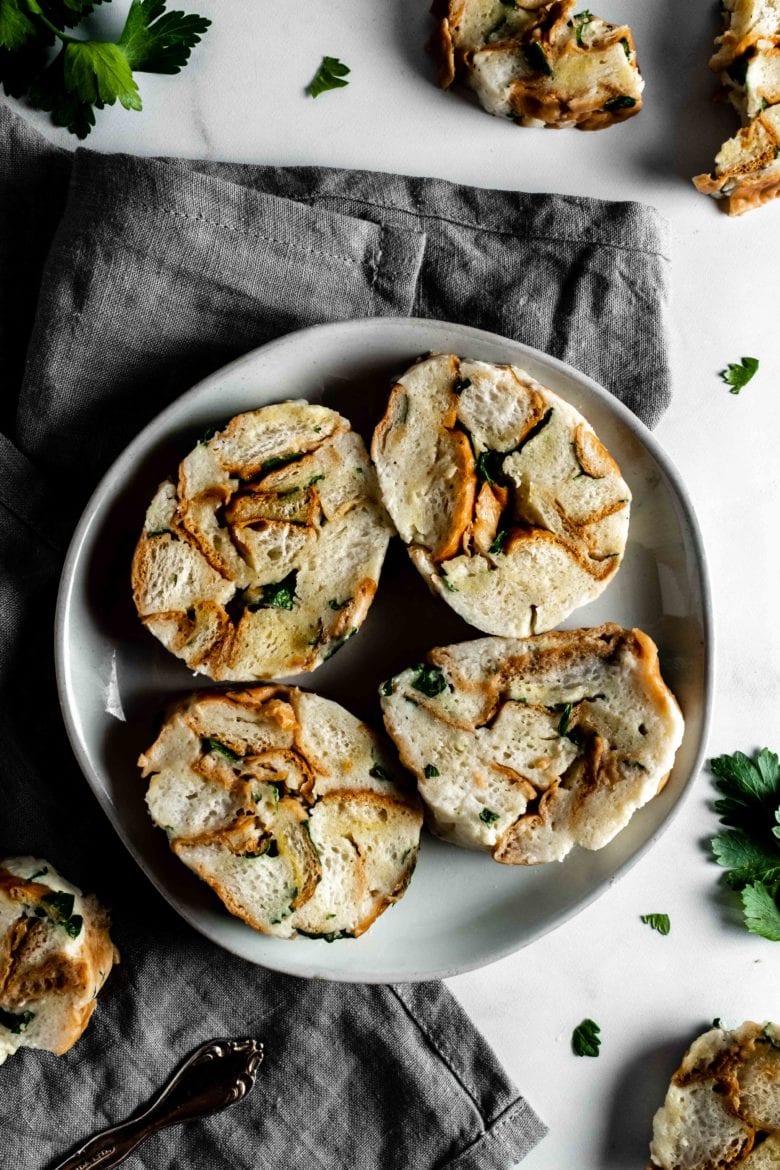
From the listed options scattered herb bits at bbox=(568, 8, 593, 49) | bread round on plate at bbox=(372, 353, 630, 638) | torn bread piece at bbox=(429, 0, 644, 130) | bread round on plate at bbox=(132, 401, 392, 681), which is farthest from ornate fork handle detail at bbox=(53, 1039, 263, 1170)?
scattered herb bits at bbox=(568, 8, 593, 49)

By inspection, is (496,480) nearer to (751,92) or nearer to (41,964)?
(751,92)

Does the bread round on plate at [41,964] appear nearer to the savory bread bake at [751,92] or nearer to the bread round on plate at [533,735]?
the bread round on plate at [533,735]

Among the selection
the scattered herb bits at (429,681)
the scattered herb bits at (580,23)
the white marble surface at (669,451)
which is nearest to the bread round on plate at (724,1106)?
the white marble surface at (669,451)

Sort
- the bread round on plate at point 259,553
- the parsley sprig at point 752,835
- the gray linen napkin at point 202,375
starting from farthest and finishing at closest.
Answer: the parsley sprig at point 752,835, the gray linen napkin at point 202,375, the bread round on plate at point 259,553

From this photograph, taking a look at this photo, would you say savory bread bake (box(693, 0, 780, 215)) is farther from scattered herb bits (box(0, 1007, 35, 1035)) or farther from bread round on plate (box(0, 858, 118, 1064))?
scattered herb bits (box(0, 1007, 35, 1035))

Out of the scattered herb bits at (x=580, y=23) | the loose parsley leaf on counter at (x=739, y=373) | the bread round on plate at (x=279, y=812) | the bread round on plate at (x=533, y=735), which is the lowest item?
the bread round on plate at (x=279, y=812)

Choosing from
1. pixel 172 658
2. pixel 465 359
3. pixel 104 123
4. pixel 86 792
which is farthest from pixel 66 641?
pixel 104 123

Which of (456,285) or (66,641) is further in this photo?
(456,285)

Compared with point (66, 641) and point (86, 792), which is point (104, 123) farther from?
point (86, 792)
